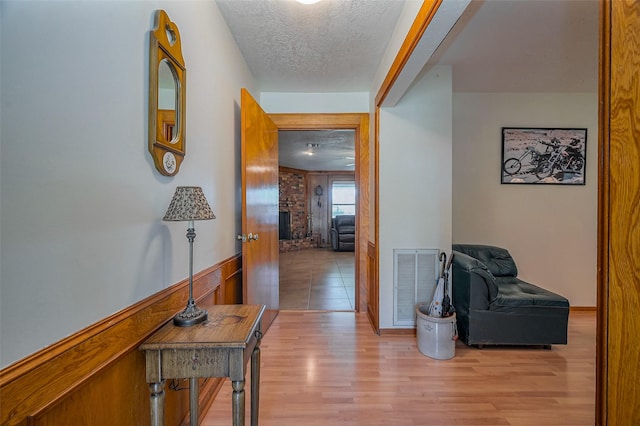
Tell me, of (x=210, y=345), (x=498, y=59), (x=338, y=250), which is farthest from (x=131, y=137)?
(x=338, y=250)

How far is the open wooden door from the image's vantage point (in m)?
2.19

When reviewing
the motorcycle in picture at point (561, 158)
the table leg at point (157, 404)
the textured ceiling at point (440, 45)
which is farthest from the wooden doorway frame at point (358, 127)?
the table leg at point (157, 404)

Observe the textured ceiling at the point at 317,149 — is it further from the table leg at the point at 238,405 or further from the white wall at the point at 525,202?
the table leg at the point at 238,405

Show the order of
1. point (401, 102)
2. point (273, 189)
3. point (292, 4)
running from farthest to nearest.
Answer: point (273, 189) → point (401, 102) → point (292, 4)

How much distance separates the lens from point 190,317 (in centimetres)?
121

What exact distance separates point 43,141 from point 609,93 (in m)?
1.28

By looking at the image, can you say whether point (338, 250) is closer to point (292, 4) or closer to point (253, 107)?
point (253, 107)

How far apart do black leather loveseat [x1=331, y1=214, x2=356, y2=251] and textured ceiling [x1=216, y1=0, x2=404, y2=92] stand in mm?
5153

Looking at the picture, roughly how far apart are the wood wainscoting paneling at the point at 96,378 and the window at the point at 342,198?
292 inches

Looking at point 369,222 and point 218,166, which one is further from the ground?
point 218,166

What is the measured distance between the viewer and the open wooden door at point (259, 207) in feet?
7.18

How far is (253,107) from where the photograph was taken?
2.34m

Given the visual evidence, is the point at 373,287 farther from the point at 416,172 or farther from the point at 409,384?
the point at 416,172

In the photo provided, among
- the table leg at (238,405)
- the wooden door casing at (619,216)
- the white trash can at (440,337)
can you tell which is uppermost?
the wooden door casing at (619,216)
